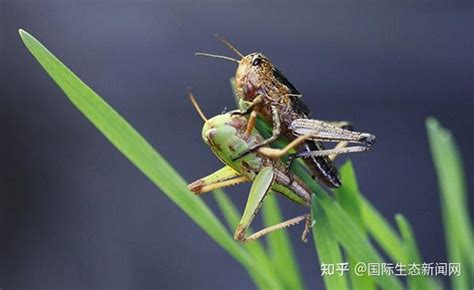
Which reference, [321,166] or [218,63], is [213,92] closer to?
[218,63]

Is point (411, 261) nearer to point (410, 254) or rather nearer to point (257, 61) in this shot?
point (410, 254)

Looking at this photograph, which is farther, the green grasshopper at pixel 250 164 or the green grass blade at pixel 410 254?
the green grasshopper at pixel 250 164

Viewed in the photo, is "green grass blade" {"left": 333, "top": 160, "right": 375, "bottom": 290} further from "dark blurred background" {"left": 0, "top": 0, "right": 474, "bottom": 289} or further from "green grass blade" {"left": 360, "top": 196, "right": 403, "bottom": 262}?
"dark blurred background" {"left": 0, "top": 0, "right": 474, "bottom": 289}

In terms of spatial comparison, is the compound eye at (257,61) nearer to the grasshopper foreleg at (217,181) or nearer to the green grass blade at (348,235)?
the grasshopper foreleg at (217,181)

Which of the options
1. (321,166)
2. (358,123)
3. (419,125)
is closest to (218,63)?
(358,123)

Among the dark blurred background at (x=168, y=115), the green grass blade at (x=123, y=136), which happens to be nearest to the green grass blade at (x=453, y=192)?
the green grass blade at (x=123, y=136)

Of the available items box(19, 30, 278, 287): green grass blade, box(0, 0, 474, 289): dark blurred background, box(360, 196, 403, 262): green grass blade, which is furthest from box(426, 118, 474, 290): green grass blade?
box(0, 0, 474, 289): dark blurred background
